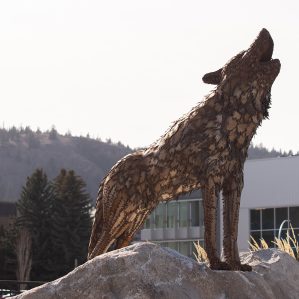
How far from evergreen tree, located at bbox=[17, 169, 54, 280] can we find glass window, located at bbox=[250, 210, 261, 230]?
1199 cm

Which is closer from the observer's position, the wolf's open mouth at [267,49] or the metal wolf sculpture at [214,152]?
the metal wolf sculpture at [214,152]

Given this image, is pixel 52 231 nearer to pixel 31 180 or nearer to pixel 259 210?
pixel 31 180

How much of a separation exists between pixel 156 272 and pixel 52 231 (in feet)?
159

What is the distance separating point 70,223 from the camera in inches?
2164

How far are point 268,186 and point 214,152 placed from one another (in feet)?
132

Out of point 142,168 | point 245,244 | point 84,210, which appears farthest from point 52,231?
point 142,168

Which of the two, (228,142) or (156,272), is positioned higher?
(228,142)

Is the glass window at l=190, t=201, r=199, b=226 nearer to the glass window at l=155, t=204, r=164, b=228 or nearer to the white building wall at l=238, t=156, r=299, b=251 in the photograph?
the glass window at l=155, t=204, r=164, b=228

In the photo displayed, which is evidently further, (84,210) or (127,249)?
(84,210)

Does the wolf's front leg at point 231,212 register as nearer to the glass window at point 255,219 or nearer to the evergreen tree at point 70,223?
the glass window at point 255,219

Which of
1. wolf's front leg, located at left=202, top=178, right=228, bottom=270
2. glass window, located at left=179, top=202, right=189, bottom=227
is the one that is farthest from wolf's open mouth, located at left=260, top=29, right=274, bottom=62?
glass window, located at left=179, top=202, right=189, bottom=227

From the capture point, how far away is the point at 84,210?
2203 inches

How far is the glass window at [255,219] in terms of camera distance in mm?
49500

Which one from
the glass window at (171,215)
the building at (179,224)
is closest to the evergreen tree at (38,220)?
the building at (179,224)
